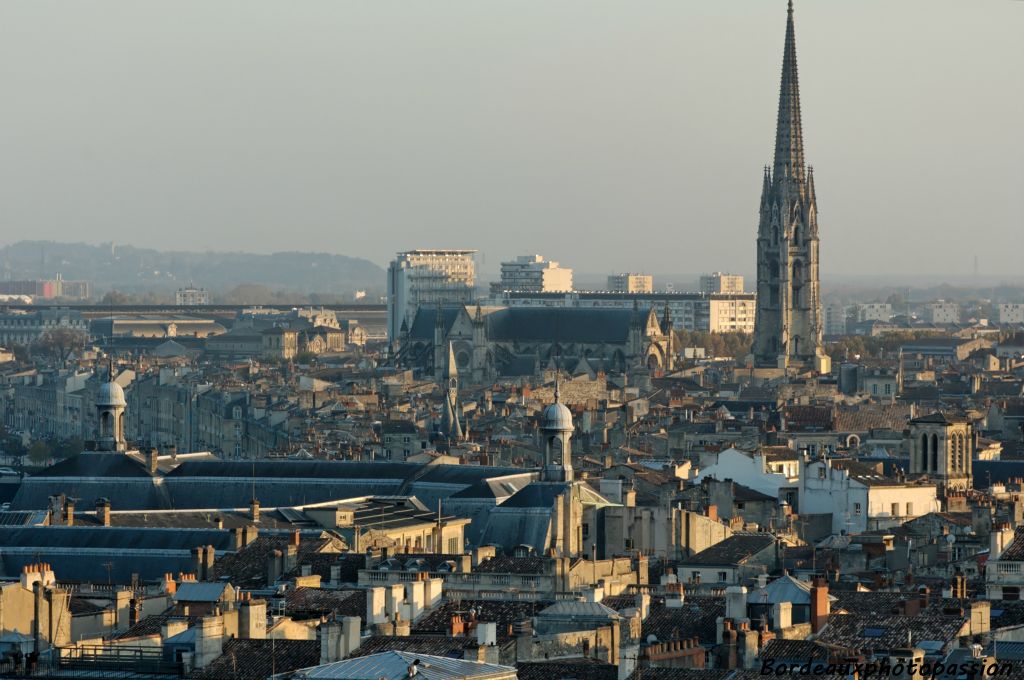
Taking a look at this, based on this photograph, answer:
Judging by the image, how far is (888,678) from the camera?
1446 inches

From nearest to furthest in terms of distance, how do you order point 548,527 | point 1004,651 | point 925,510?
1. point 1004,651
2. point 548,527
3. point 925,510

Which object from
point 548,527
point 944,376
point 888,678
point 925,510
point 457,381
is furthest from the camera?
point 457,381

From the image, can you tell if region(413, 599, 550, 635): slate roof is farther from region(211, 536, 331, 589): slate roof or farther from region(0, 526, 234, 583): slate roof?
region(0, 526, 234, 583): slate roof

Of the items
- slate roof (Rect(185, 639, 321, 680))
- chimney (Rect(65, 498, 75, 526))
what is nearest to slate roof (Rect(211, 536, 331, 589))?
chimney (Rect(65, 498, 75, 526))

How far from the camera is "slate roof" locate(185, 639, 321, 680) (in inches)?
1577

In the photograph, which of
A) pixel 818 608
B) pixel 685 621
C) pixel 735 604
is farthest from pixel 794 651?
pixel 685 621

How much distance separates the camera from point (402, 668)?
35.6 m

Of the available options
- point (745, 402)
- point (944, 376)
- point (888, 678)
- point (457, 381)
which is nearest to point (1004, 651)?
point (888, 678)

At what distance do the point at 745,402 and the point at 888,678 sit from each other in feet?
372

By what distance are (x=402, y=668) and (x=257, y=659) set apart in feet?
18.3

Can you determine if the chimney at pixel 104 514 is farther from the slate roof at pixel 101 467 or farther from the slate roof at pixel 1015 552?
the slate roof at pixel 1015 552

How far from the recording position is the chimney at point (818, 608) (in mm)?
46562

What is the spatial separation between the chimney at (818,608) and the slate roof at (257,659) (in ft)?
26.2

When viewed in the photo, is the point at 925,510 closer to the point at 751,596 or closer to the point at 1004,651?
the point at 751,596
